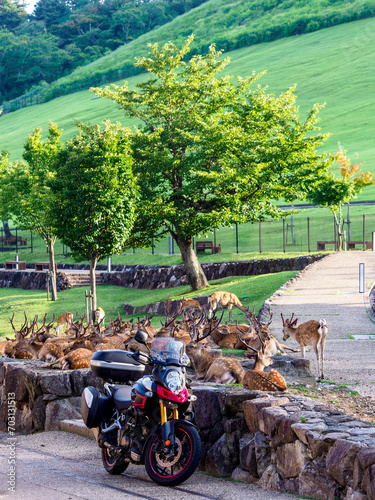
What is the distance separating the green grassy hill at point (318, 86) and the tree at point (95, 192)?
3816cm

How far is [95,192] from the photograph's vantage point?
21.0m

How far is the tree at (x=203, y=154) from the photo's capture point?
2439 cm

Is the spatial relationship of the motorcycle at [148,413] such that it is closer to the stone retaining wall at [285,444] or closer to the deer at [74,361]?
the stone retaining wall at [285,444]

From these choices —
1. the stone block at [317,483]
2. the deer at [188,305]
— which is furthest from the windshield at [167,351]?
the deer at [188,305]

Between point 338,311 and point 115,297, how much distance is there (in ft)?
50.1

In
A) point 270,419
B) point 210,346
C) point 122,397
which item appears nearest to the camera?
point 270,419

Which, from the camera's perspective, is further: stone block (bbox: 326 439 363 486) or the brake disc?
the brake disc

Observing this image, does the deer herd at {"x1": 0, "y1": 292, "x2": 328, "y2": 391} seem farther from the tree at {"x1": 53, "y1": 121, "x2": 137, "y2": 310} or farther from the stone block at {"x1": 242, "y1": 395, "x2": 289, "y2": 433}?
the tree at {"x1": 53, "y1": 121, "x2": 137, "y2": 310}

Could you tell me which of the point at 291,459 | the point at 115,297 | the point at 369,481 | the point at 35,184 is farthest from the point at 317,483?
the point at 35,184

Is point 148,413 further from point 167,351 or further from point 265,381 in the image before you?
point 265,381

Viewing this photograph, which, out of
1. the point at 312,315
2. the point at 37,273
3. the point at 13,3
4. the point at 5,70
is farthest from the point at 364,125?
the point at 13,3

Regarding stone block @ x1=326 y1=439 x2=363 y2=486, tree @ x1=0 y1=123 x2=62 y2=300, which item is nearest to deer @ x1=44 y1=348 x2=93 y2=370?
stone block @ x1=326 y1=439 x2=363 y2=486

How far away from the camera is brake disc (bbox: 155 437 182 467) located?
5465 millimetres

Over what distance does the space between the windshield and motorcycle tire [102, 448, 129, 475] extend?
1.21 meters
